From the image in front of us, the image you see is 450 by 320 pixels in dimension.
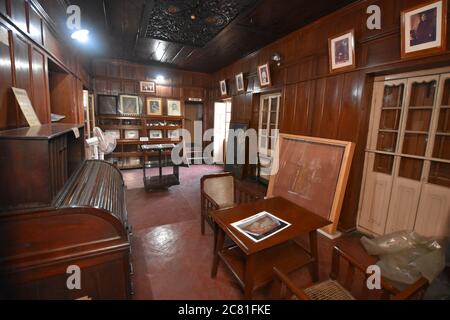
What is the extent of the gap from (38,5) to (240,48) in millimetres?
3072

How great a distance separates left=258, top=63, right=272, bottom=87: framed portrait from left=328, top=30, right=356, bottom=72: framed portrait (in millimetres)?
1238

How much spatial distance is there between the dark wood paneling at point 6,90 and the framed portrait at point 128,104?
4271 millimetres

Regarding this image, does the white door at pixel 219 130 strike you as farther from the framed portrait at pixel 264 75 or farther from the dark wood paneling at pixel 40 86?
the dark wood paneling at pixel 40 86

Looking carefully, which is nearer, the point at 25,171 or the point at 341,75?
the point at 25,171

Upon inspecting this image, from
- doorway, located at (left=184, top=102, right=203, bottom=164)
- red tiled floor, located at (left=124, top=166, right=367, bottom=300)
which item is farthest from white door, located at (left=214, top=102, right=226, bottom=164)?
red tiled floor, located at (left=124, top=166, right=367, bottom=300)

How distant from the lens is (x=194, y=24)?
9.98ft

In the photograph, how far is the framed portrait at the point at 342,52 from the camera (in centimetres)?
231

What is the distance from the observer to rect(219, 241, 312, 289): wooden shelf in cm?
155

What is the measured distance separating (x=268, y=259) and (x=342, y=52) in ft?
8.12

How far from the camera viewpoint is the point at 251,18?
2801 millimetres

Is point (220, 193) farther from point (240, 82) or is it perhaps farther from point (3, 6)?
point (240, 82)

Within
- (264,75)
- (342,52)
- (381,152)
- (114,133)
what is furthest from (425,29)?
(114,133)

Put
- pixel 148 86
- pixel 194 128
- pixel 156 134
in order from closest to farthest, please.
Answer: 1. pixel 148 86
2. pixel 156 134
3. pixel 194 128
